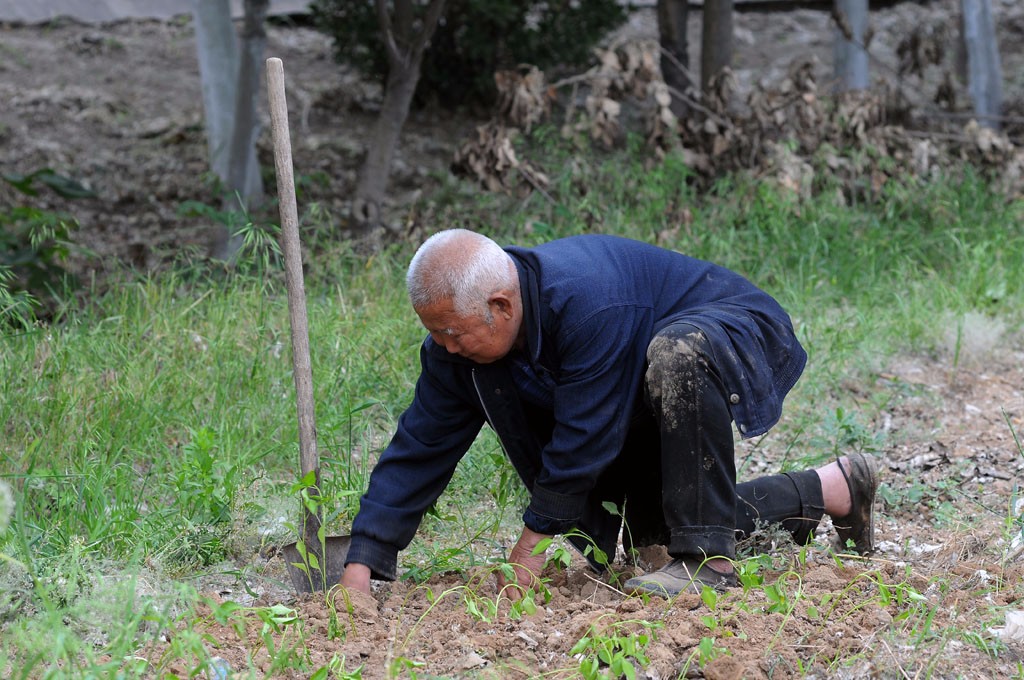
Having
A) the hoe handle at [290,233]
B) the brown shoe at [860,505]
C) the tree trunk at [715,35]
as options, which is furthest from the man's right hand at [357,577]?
the tree trunk at [715,35]

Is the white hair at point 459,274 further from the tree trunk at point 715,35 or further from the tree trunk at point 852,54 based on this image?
the tree trunk at point 852,54

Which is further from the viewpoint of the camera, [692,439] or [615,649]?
[692,439]

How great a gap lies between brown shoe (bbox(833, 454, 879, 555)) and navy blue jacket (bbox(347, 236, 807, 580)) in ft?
1.18

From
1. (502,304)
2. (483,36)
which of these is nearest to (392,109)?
(483,36)

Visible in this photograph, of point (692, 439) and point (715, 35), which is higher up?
point (715, 35)

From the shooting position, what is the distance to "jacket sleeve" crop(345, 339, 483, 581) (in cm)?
292

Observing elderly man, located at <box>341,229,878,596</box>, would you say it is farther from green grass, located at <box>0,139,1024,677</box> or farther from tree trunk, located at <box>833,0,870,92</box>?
tree trunk, located at <box>833,0,870,92</box>

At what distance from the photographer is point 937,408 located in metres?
4.56

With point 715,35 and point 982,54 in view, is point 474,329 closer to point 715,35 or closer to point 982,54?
point 715,35

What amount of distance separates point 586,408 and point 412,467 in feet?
1.77

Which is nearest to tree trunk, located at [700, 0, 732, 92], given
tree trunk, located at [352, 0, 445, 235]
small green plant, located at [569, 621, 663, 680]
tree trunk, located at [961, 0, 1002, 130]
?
tree trunk, located at [961, 0, 1002, 130]

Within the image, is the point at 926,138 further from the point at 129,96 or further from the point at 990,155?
the point at 129,96

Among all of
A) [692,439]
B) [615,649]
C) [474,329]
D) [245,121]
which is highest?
[245,121]

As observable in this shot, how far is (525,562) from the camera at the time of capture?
114 inches
